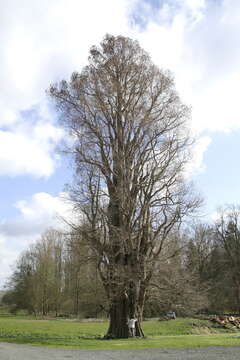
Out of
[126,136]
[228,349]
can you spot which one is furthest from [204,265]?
[228,349]

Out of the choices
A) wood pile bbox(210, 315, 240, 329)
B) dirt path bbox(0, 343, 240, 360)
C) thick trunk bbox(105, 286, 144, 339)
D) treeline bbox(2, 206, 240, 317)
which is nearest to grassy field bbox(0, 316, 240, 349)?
thick trunk bbox(105, 286, 144, 339)

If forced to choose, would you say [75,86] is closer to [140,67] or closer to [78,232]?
[140,67]

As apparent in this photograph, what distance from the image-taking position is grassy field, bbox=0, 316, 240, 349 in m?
14.7

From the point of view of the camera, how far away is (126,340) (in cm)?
1650

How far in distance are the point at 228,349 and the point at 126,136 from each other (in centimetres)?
1158

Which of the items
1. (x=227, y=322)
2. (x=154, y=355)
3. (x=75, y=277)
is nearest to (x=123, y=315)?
(x=154, y=355)

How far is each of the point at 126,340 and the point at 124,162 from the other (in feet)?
27.8

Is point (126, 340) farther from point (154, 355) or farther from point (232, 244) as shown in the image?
point (232, 244)

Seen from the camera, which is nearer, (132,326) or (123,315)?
(132,326)

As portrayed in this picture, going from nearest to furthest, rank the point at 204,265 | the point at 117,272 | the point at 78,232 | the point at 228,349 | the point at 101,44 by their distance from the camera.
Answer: the point at 228,349 < the point at 117,272 < the point at 78,232 < the point at 101,44 < the point at 204,265

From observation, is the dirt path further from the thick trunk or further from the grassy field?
the thick trunk

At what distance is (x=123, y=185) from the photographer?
18188 mm

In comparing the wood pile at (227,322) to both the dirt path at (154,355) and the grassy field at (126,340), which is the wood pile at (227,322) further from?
the dirt path at (154,355)

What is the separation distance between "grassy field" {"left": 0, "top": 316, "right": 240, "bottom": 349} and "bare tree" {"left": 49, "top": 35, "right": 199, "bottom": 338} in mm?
2278
